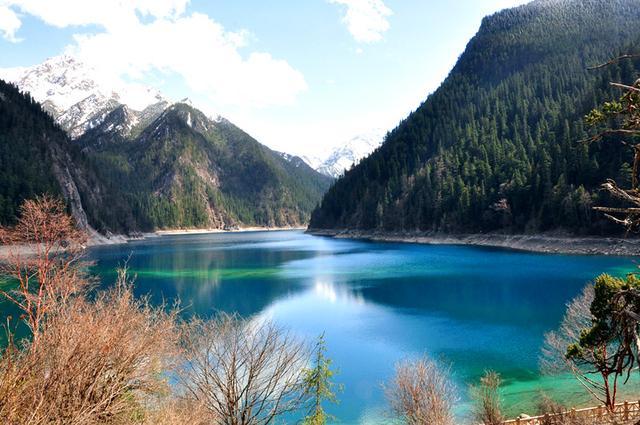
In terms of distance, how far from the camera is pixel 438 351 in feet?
96.0

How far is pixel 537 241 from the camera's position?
8894 centimetres

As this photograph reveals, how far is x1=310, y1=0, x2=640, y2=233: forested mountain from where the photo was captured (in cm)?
9400

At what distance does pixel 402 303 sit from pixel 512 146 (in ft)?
320

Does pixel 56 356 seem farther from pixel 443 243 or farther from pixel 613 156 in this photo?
pixel 443 243

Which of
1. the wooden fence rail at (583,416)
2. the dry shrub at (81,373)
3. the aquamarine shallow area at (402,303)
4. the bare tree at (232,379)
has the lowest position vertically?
the aquamarine shallow area at (402,303)

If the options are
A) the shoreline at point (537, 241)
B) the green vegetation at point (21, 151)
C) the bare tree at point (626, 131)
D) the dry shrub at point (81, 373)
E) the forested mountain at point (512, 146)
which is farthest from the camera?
the green vegetation at point (21, 151)

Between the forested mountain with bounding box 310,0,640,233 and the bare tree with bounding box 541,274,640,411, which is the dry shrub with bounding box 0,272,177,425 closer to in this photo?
the bare tree with bounding box 541,274,640,411

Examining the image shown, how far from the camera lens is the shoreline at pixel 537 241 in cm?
7275

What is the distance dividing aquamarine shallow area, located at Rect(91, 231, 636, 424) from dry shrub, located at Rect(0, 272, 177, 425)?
1098 centimetres

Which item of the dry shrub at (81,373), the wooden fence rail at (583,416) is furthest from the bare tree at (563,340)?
the dry shrub at (81,373)

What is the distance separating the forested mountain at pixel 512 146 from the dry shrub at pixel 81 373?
80.8 metres

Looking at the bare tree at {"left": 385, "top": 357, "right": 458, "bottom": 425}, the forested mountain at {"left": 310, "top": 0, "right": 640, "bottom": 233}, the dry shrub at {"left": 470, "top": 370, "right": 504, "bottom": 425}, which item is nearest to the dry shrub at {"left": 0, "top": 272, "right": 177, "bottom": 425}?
the bare tree at {"left": 385, "top": 357, "right": 458, "bottom": 425}

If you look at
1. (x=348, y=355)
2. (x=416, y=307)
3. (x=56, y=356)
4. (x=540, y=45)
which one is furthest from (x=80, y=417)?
(x=540, y=45)

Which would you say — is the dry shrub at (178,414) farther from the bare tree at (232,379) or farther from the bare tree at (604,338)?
the bare tree at (604,338)
